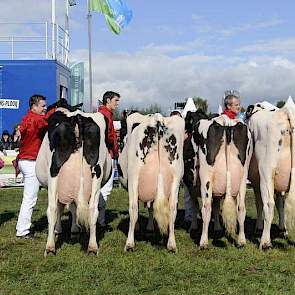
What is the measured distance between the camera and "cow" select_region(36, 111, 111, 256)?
295 inches

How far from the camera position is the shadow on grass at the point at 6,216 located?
432 inches

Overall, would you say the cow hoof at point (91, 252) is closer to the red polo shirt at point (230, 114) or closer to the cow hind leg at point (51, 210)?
the cow hind leg at point (51, 210)

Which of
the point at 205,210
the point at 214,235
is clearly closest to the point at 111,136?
the point at 205,210

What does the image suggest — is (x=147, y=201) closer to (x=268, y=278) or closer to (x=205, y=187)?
(x=205, y=187)

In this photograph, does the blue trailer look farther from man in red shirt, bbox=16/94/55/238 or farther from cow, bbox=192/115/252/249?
cow, bbox=192/115/252/249

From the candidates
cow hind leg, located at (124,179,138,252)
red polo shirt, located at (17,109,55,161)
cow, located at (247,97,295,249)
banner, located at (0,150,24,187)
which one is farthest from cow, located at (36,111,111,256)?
banner, located at (0,150,24,187)

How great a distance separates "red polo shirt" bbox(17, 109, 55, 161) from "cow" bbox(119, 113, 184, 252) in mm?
1625

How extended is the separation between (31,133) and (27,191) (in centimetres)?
92

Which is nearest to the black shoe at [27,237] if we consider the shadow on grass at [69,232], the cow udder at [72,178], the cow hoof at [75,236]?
the shadow on grass at [69,232]

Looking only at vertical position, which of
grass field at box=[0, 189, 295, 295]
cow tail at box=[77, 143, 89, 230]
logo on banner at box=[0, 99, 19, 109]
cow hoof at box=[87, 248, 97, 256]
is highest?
logo on banner at box=[0, 99, 19, 109]

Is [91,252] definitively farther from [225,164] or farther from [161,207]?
[225,164]

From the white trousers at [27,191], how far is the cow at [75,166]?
3.84 feet

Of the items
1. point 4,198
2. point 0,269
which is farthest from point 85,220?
point 4,198

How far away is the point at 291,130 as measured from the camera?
7.68 metres
